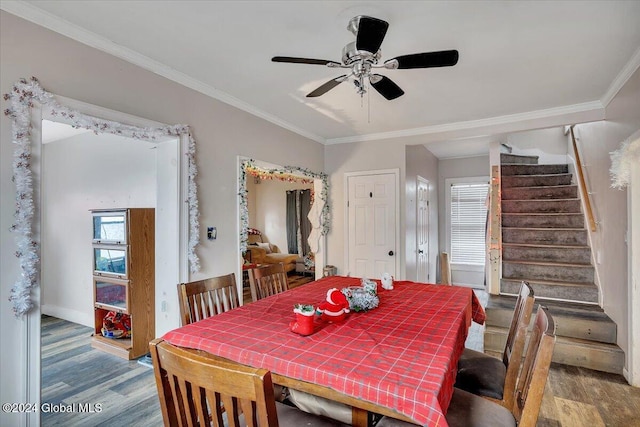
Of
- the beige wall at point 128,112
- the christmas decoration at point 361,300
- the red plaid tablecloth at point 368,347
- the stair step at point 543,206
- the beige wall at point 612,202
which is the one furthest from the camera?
the stair step at point 543,206

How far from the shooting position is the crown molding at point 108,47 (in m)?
1.92

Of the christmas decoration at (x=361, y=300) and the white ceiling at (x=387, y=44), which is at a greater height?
the white ceiling at (x=387, y=44)

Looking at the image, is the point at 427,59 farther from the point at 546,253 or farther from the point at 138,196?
the point at 546,253

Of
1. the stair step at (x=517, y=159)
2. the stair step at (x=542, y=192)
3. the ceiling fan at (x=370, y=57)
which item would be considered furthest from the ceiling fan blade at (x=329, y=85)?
the stair step at (x=517, y=159)

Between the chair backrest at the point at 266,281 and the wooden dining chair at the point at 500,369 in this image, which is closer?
the wooden dining chair at the point at 500,369

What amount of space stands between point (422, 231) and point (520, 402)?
3.95 metres

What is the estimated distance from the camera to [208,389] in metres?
0.95

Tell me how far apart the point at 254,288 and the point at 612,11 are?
9.80 ft

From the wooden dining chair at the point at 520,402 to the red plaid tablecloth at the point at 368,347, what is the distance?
0.82 feet

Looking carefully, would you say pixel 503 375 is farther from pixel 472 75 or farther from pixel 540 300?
pixel 540 300

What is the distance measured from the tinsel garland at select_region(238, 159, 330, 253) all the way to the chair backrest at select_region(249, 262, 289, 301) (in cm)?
86

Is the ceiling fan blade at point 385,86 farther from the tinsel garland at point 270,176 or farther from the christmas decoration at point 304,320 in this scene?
the tinsel garland at point 270,176

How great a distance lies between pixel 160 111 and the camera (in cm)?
272

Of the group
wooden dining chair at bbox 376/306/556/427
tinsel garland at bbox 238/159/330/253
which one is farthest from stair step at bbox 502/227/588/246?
wooden dining chair at bbox 376/306/556/427
